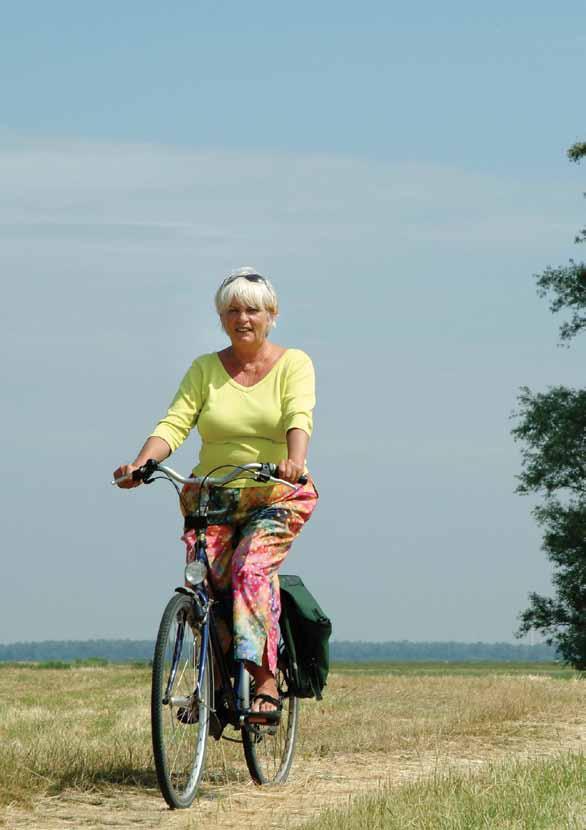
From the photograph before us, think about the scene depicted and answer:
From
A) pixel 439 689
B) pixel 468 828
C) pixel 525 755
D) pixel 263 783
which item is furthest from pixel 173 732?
pixel 439 689

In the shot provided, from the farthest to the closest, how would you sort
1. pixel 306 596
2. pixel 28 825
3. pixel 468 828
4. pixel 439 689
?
pixel 439 689, pixel 306 596, pixel 28 825, pixel 468 828

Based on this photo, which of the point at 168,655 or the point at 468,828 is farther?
the point at 168,655

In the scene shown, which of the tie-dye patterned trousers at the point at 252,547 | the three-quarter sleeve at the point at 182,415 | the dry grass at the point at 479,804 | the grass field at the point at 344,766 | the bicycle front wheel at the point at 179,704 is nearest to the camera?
the dry grass at the point at 479,804

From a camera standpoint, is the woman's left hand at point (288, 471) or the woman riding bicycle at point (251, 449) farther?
the woman riding bicycle at point (251, 449)

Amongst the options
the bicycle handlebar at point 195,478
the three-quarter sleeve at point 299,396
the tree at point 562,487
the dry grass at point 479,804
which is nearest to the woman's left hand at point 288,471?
the bicycle handlebar at point 195,478

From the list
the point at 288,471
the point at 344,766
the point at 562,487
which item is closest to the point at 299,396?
the point at 288,471

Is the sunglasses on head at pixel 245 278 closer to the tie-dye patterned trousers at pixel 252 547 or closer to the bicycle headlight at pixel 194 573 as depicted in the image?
the tie-dye patterned trousers at pixel 252 547

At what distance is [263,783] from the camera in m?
7.76

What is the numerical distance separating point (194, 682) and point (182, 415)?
1.40 meters

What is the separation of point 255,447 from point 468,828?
8.08ft

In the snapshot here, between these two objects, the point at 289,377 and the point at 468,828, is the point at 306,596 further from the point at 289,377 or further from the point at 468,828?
the point at 468,828

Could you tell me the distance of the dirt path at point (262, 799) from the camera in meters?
6.58

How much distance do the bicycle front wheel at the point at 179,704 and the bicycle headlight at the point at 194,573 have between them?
0.31 ft

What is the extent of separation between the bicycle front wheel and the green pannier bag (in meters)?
0.75
